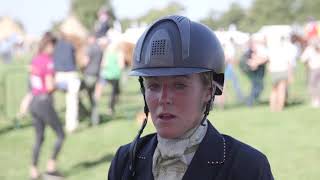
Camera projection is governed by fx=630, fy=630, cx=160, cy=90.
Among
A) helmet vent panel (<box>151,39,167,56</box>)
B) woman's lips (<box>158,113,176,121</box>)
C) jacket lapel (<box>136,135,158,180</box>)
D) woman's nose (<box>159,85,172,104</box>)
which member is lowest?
jacket lapel (<box>136,135,158,180</box>)

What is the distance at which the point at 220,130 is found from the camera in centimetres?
1163

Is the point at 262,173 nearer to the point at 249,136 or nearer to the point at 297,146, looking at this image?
the point at 297,146

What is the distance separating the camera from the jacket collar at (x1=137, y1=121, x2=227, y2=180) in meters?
2.04

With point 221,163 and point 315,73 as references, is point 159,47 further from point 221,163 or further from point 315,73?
point 315,73

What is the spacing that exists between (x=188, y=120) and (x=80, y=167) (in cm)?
693

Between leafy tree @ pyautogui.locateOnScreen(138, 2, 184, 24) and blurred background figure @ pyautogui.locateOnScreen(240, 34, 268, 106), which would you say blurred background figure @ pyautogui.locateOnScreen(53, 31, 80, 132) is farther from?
leafy tree @ pyautogui.locateOnScreen(138, 2, 184, 24)

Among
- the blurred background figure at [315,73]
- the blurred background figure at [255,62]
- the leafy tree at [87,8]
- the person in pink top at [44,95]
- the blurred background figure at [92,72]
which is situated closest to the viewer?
the person in pink top at [44,95]

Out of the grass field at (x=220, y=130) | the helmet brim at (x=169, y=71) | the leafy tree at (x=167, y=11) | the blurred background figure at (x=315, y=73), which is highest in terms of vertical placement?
the leafy tree at (x=167, y=11)

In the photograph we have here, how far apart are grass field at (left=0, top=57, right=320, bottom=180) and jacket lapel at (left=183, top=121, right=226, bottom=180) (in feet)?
19.0

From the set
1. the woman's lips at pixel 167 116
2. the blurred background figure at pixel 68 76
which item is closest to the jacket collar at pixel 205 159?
the woman's lips at pixel 167 116

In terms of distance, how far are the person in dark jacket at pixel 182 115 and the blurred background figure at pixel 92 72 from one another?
1091 centimetres

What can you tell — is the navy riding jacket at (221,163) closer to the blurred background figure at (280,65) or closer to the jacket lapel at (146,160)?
the jacket lapel at (146,160)

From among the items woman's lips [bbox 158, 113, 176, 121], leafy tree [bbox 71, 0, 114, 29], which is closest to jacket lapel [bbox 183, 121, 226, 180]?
woman's lips [bbox 158, 113, 176, 121]

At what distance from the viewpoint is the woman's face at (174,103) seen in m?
2.06
